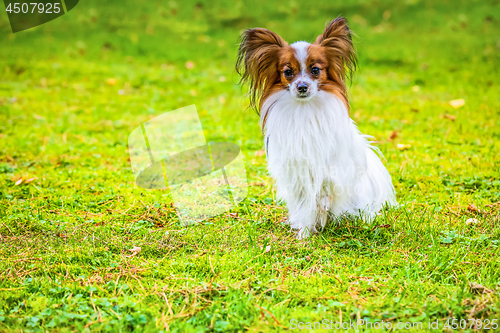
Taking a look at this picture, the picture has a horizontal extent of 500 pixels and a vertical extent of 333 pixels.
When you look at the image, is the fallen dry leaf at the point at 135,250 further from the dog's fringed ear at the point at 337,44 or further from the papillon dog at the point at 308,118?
the dog's fringed ear at the point at 337,44

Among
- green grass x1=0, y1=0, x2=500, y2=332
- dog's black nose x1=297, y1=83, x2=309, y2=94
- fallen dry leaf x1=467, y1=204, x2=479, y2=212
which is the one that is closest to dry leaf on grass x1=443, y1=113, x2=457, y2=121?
green grass x1=0, y1=0, x2=500, y2=332

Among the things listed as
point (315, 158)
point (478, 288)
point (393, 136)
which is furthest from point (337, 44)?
point (393, 136)

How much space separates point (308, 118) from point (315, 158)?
0.32 metres

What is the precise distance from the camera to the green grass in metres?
2.70

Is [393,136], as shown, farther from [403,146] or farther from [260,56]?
[260,56]

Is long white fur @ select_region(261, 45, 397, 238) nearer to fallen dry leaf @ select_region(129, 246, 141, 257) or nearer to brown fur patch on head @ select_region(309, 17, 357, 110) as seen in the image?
brown fur patch on head @ select_region(309, 17, 357, 110)

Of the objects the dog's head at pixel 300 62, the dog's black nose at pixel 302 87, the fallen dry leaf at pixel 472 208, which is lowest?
the fallen dry leaf at pixel 472 208

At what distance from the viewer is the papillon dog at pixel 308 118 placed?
10.9 feet

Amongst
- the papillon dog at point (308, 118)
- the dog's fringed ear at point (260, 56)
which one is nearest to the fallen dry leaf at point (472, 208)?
the papillon dog at point (308, 118)

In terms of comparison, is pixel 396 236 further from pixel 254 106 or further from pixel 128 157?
pixel 128 157

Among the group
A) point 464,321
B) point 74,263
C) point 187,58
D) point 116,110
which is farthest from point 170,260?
point 187,58

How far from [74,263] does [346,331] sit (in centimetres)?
199

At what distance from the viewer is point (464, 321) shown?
2480mm

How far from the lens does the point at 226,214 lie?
4141 mm
